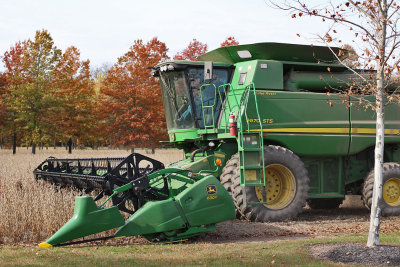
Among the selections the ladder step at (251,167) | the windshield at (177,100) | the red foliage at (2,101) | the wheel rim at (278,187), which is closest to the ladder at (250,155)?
the ladder step at (251,167)

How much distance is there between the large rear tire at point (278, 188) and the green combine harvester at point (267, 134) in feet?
0.07

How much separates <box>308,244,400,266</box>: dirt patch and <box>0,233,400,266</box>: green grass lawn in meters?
0.22

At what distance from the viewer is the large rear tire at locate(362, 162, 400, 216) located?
11.0 metres

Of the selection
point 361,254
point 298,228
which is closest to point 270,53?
point 298,228

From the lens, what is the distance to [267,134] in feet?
33.1

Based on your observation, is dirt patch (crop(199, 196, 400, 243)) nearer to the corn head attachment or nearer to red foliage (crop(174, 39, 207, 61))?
the corn head attachment

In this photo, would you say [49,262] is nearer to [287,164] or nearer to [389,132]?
[287,164]

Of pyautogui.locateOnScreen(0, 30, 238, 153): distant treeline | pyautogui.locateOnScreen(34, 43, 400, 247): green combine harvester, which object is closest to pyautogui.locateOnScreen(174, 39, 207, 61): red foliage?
pyautogui.locateOnScreen(0, 30, 238, 153): distant treeline

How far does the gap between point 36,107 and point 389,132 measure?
2538cm

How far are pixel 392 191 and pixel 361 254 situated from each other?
19.2 ft

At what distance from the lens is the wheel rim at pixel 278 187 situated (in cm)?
987

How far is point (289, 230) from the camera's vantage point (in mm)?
8578

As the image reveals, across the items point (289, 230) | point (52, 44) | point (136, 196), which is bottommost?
point (289, 230)

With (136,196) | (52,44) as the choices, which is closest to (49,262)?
(136,196)
